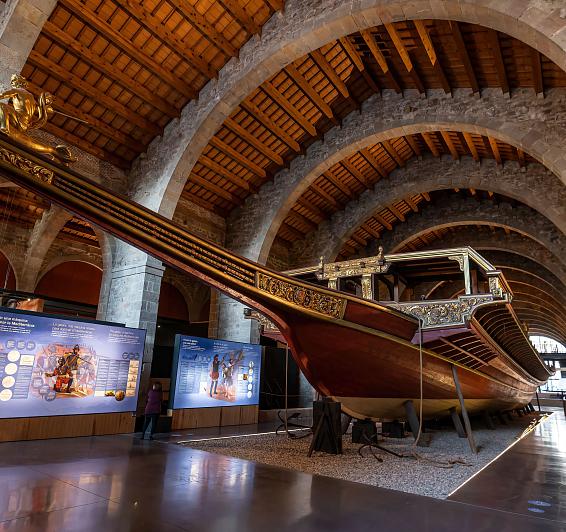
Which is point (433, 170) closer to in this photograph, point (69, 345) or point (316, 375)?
point (316, 375)

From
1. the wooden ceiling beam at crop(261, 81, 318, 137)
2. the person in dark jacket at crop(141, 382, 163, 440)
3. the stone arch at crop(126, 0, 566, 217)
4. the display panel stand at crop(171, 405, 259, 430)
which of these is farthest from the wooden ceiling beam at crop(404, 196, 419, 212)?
the person in dark jacket at crop(141, 382, 163, 440)

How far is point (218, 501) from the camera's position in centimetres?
286

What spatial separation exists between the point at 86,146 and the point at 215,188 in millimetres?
3552

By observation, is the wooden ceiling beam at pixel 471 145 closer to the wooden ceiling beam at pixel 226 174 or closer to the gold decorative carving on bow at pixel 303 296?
the wooden ceiling beam at pixel 226 174

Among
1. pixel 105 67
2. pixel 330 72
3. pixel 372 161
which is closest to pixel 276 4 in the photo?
pixel 330 72

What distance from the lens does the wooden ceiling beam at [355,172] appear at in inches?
482

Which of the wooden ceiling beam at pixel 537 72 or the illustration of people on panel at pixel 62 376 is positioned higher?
the wooden ceiling beam at pixel 537 72

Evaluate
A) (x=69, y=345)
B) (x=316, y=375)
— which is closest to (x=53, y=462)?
(x=69, y=345)

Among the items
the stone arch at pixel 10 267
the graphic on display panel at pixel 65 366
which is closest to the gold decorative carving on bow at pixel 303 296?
the graphic on display panel at pixel 65 366

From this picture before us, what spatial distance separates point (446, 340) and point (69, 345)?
549 centimetres

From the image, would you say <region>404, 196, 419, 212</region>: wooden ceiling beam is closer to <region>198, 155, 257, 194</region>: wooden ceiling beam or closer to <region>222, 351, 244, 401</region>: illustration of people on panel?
<region>198, 155, 257, 194</region>: wooden ceiling beam

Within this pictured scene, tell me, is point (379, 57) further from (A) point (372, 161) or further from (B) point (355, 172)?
(B) point (355, 172)

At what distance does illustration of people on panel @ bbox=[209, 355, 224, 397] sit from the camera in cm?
808

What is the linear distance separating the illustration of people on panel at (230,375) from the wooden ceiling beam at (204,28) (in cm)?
619
